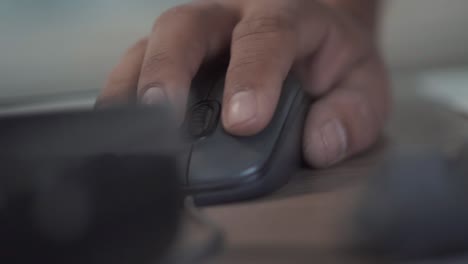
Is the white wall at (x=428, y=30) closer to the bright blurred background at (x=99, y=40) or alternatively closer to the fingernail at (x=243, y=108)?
the bright blurred background at (x=99, y=40)

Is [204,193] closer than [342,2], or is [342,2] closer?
[204,193]

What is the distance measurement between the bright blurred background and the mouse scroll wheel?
0.45 feet

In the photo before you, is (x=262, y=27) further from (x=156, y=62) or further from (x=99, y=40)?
(x=99, y=40)

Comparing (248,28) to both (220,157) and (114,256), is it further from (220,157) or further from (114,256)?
(114,256)

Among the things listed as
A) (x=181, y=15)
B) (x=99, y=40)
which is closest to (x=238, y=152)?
(x=181, y=15)

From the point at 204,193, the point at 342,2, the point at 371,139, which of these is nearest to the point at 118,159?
the point at 204,193

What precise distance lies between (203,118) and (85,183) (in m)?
0.16

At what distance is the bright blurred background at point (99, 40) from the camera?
458 mm

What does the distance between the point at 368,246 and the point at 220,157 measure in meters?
0.10

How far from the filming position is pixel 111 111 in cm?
16

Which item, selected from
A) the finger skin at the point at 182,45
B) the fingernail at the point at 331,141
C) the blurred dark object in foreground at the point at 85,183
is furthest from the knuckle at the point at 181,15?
the blurred dark object in foreground at the point at 85,183

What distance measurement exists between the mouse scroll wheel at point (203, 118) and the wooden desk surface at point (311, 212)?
50mm

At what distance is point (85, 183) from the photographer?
0.51ft

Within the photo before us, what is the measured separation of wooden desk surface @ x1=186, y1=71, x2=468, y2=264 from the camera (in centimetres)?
20
